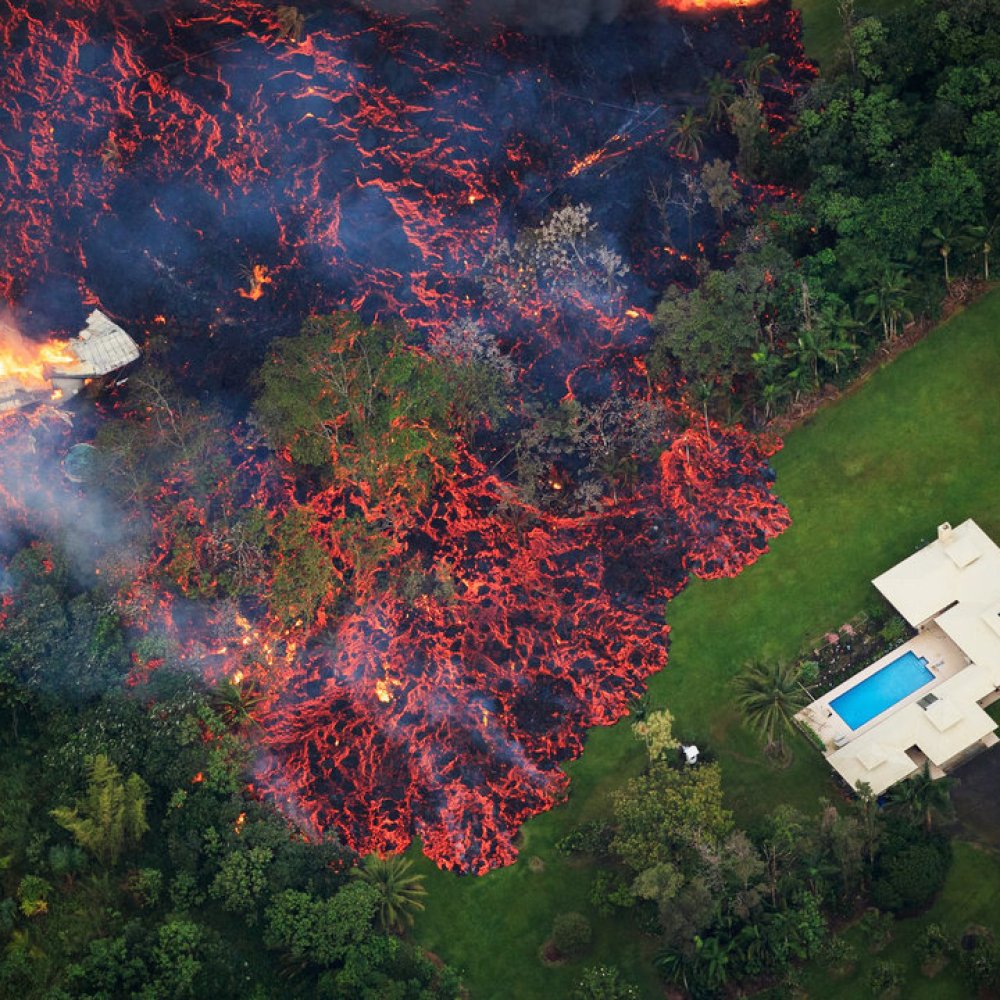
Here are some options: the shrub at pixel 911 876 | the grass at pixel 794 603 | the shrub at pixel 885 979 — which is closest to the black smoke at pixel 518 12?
the grass at pixel 794 603

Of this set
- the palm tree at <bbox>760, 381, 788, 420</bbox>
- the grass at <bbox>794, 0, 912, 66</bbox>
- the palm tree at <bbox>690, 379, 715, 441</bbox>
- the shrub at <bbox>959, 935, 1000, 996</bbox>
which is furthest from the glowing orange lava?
the shrub at <bbox>959, 935, 1000, 996</bbox>

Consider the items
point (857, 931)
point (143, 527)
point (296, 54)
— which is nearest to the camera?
point (857, 931)

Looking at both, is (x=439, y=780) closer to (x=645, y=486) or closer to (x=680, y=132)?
(x=645, y=486)

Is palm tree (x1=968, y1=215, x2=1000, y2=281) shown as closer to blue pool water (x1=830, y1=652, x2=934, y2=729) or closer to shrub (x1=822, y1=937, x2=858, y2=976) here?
blue pool water (x1=830, y1=652, x2=934, y2=729)

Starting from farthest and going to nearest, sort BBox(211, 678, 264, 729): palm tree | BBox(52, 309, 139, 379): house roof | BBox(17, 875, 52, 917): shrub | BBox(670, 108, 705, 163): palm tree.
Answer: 1. BBox(670, 108, 705, 163): palm tree
2. BBox(52, 309, 139, 379): house roof
3. BBox(211, 678, 264, 729): palm tree
4. BBox(17, 875, 52, 917): shrub

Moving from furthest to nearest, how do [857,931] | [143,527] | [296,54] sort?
[296,54], [143,527], [857,931]

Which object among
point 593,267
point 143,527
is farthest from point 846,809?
point 143,527
